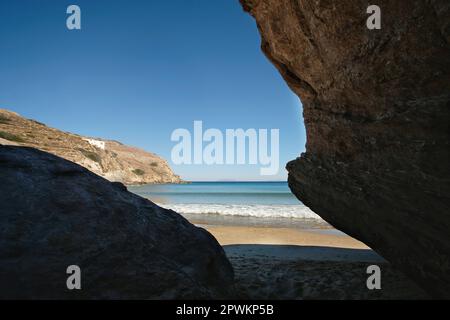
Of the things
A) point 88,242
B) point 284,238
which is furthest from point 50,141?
point 88,242

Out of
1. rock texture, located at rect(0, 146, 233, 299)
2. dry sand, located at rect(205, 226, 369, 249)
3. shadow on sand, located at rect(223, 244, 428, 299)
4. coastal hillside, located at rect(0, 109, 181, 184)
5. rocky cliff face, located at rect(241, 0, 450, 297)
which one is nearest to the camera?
rock texture, located at rect(0, 146, 233, 299)

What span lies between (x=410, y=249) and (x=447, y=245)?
709 mm

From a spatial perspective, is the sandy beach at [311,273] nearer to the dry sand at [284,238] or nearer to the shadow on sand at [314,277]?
the shadow on sand at [314,277]

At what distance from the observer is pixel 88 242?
3.37m

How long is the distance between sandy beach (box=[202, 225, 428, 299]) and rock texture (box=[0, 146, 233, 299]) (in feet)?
4.31

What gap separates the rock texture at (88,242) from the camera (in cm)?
299

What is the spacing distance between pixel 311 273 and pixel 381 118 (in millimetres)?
3430

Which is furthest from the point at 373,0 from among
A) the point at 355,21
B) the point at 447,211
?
the point at 447,211

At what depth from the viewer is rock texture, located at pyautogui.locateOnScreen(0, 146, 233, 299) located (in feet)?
9.82

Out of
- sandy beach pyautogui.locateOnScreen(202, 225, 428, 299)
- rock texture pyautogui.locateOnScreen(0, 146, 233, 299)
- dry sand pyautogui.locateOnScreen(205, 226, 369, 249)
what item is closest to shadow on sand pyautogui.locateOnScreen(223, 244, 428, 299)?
sandy beach pyautogui.locateOnScreen(202, 225, 428, 299)

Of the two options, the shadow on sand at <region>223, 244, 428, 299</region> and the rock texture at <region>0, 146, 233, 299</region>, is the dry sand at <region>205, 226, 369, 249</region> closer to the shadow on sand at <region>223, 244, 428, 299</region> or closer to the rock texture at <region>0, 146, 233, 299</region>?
the shadow on sand at <region>223, 244, 428, 299</region>

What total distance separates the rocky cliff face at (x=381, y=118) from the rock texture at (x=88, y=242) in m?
2.55

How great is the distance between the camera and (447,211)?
3.54m

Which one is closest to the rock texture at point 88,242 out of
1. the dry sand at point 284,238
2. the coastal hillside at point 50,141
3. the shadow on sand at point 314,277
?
the shadow on sand at point 314,277
